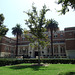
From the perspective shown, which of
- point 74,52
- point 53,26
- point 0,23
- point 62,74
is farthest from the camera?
point 53,26

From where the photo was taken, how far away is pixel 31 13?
1992cm

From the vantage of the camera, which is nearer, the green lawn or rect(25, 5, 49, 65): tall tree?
the green lawn

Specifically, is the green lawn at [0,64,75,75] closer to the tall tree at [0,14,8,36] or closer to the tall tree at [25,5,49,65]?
the tall tree at [25,5,49,65]

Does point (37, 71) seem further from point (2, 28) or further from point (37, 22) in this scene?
point (2, 28)

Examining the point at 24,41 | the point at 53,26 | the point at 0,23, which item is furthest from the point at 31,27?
the point at 24,41

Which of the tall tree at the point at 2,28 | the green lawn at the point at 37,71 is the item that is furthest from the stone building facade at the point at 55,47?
the green lawn at the point at 37,71

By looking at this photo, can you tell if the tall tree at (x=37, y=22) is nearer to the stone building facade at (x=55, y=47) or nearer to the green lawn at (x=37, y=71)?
the green lawn at (x=37, y=71)

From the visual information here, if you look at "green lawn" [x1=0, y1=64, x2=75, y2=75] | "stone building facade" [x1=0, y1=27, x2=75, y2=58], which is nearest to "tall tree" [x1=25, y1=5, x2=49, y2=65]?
"green lawn" [x1=0, y1=64, x2=75, y2=75]

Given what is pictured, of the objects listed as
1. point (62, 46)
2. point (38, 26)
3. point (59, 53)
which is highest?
point (38, 26)

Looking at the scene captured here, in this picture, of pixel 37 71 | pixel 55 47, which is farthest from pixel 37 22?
pixel 55 47

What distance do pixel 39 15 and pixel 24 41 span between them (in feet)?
156

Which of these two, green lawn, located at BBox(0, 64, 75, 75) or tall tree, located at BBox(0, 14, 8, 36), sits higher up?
tall tree, located at BBox(0, 14, 8, 36)

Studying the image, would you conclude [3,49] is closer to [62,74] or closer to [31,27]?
[31,27]

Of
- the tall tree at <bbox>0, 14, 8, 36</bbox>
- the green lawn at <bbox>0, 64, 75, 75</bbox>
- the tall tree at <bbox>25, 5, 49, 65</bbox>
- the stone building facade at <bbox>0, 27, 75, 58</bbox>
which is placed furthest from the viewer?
the stone building facade at <bbox>0, 27, 75, 58</bbox>
